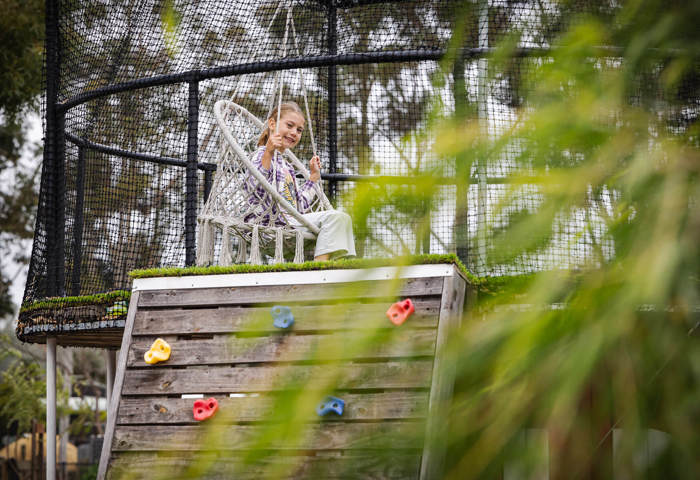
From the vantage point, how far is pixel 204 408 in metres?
3.20

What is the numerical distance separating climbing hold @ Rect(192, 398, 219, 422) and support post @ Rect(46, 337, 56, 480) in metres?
2.39

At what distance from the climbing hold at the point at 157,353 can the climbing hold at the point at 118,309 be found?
44.8 inches

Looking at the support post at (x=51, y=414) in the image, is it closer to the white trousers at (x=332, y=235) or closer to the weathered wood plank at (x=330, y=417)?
the weathered wood plank at (x=330, y=417)

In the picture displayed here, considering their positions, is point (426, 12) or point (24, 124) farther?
point (24, 124)

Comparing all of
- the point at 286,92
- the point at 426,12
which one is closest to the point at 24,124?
the point at 286,92

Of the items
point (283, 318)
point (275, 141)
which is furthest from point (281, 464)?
point (275, 141)

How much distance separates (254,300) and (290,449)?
2.67 m

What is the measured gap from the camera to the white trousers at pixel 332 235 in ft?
13.0

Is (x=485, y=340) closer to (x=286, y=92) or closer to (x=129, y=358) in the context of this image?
(x=129, y=358)

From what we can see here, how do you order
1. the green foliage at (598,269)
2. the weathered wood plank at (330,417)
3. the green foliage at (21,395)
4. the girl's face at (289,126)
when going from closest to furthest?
1. the green foliage at (598,269)
2. the weathered wood plank at (330,417)
3. the girl's face at (289,126)
4. the green foliage at (21,395)

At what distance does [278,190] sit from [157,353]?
124 cm

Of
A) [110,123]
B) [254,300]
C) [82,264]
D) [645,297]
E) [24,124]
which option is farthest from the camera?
[24,124]

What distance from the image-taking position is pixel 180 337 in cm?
346

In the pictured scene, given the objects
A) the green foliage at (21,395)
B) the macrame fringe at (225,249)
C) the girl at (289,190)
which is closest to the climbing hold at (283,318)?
the girl at (289,190)
